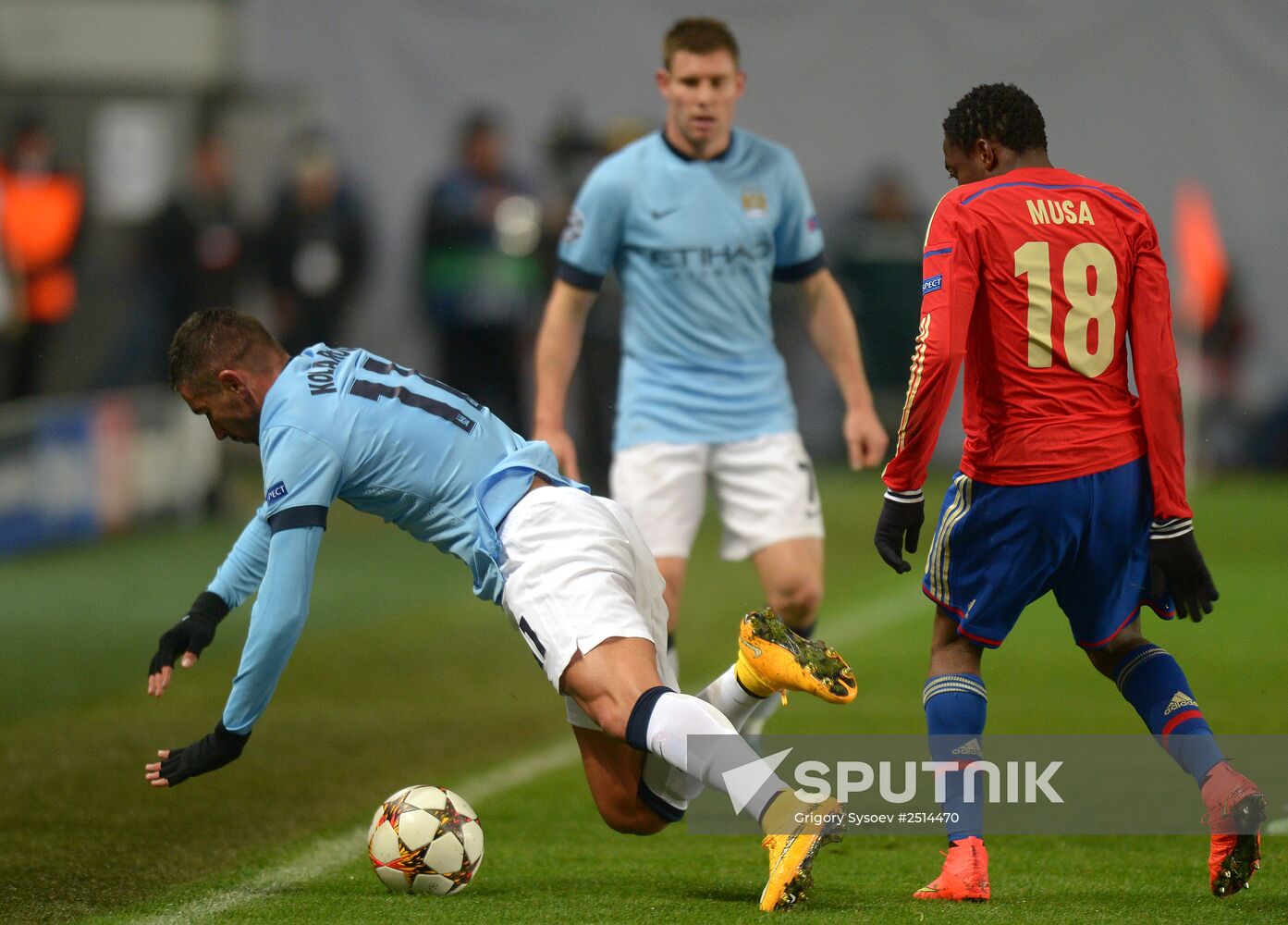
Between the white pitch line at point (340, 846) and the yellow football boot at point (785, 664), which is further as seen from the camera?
the white pitch line at point (340, 846)

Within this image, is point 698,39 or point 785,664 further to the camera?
point 698,39

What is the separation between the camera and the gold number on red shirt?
4570mm

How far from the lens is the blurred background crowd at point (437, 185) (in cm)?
1445

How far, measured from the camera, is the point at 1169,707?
4758 millimetres

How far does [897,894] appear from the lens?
4.71 meters

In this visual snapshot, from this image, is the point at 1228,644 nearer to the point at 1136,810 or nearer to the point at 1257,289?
the point at 1136,810

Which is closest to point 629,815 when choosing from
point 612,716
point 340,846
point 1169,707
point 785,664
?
point 612,716

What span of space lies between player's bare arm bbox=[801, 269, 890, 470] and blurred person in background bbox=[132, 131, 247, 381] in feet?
29.5

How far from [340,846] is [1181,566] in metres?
2.56

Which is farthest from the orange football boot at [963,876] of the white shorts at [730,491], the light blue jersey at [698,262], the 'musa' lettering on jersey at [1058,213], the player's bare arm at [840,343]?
the light blue jersey at [698,262]

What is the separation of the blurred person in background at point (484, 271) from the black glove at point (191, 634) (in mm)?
9429

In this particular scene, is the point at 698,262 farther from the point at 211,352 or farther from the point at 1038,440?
the point at 211,352

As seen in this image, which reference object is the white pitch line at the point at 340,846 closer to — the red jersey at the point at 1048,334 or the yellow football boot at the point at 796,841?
the yellow football boot at the point at 796,841

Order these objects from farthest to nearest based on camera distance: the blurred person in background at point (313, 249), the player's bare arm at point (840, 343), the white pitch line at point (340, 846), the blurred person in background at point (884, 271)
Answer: the blurred person in background at point (884, 271) → the blurred person in background at point (313, 249) → the player's bare arm at point (840, 343) → the white pitch line at point (340, 846)
